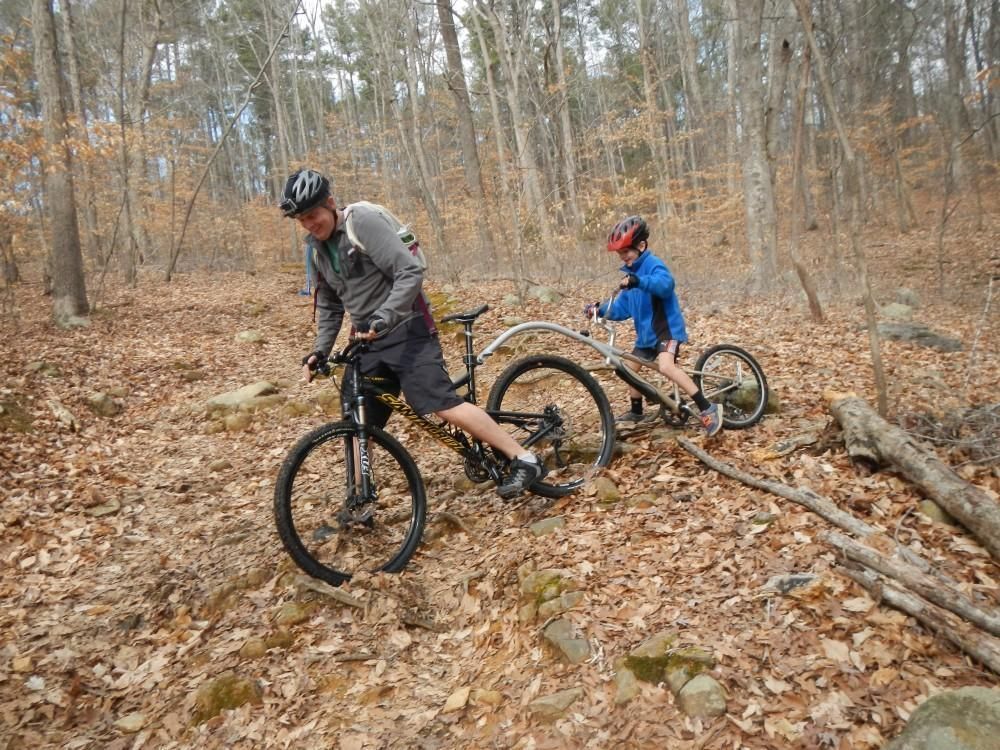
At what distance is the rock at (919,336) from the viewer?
753 centimetres

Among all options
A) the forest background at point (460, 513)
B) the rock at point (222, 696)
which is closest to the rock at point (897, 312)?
the forest background at point (460, 513)

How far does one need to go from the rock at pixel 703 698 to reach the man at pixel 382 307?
5.80ft

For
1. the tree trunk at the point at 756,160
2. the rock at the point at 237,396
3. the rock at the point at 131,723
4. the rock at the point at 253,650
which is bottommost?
the rock at the point at 131,723

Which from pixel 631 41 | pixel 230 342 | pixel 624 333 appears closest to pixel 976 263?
pixel 624 333

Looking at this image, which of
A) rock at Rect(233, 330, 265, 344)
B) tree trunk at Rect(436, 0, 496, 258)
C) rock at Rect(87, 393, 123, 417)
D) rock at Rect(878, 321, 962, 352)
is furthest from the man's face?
tree trunk at Rect(436, 0, 496, 258)

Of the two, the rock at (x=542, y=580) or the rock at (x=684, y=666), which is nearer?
the rock at (x=684, y=666)

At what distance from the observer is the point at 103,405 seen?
728 centimetres

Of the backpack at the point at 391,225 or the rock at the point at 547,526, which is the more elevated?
the backpack at the point at 391,225

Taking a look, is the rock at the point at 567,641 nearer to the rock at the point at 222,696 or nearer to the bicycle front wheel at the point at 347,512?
the bicycle front wheel at the point at 347,512

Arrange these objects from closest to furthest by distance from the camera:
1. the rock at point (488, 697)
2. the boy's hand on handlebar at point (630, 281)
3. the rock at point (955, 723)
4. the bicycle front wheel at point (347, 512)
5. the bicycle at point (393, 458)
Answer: the rock at point (955, 723) < the rock at point (488, 697) < the bicycle front wheel at point (347, 512) < the bicycle at point (393, 458) < the boy's hand on handlebar at point (630, 281)

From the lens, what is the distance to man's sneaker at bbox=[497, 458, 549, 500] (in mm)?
4062

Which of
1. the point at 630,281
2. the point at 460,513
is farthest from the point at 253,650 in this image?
the point at 630,281

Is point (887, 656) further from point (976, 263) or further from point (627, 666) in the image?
point (976, 263)

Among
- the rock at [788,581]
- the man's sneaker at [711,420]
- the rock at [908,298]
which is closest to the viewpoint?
the rock at [788,581]
